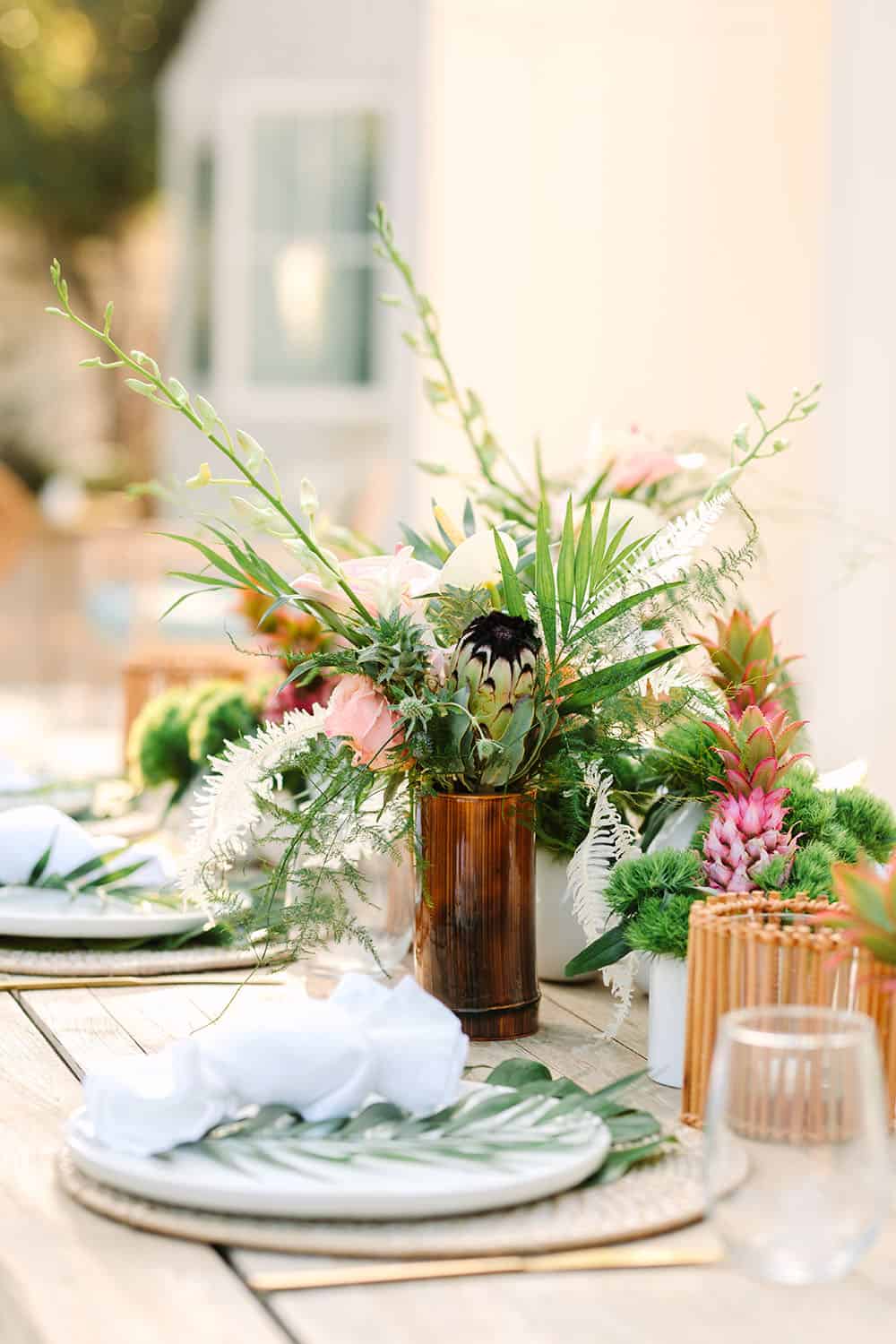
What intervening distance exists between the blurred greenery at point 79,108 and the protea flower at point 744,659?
952 cm

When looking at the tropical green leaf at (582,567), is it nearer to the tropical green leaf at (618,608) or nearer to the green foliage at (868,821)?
the tropical green leaf at (618,608)

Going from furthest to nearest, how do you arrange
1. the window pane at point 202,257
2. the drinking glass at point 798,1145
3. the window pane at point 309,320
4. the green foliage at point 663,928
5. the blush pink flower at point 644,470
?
1. the window pane at point 202,257
2. the window pane at point 309,320
3. the blush pink flower at point 644,470
4. the green foliage at point 663,928
5. the drinking glass at point 798,1145

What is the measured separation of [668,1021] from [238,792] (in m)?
0.26

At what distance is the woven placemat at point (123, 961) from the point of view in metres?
1.03

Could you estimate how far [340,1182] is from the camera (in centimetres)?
62

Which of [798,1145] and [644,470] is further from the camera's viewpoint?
[644,470]

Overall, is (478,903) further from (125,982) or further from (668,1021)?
(125,982)

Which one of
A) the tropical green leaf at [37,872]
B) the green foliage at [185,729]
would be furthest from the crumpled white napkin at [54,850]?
the green foliage at [185,729]

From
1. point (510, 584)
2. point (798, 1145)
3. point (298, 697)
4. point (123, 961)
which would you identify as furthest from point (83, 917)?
point (798, 1145)

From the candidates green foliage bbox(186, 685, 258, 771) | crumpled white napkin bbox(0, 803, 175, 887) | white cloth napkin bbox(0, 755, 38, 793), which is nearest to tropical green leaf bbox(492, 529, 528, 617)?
crumpled white napkin bbox(0, 803, 175, 887)

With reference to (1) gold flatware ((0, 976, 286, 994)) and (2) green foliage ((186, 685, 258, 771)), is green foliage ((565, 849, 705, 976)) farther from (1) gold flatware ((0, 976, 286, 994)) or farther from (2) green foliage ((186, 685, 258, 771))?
(2) green foliage ((186, 685, 258, 771))

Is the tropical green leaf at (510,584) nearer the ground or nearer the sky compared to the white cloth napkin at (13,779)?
nearer the sky

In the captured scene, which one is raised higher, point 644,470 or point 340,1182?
point 644,470

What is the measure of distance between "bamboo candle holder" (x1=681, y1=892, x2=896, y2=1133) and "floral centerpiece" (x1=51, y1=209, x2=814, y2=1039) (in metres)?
0.13
